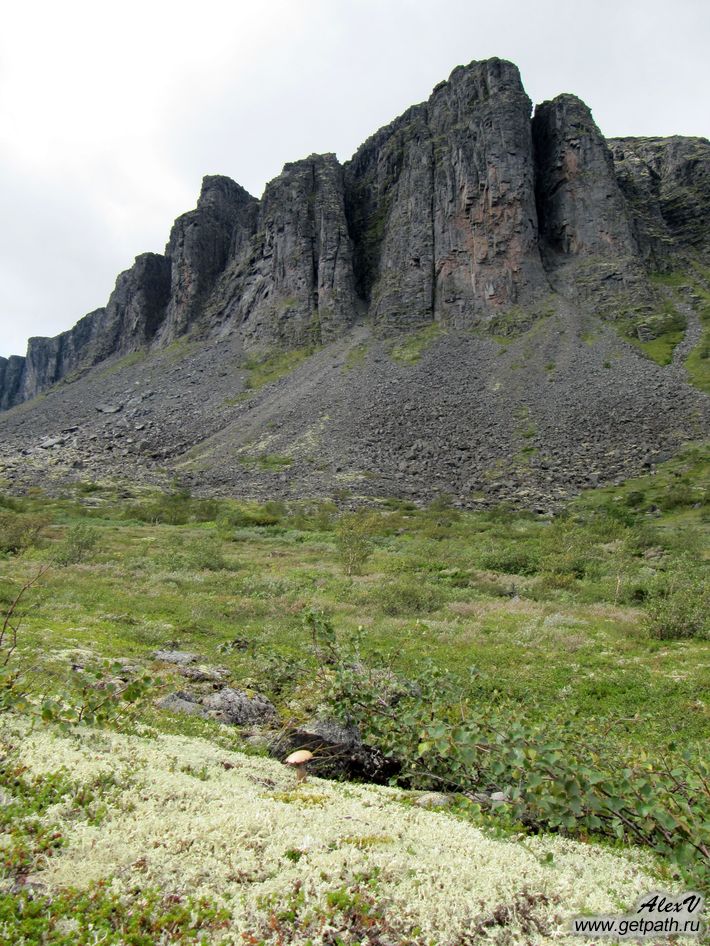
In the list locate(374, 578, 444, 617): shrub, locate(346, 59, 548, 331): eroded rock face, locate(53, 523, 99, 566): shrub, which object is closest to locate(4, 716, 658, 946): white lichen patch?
locate(374, 578, 444, 617): shrub

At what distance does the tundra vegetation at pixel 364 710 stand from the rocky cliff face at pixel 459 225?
59975mm

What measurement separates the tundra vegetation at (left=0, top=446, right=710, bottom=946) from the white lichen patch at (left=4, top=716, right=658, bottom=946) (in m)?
0.03

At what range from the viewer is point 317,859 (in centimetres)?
401

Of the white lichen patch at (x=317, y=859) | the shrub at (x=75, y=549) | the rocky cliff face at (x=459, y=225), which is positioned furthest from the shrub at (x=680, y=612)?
the rocky cliff face at (x=459, y=225)

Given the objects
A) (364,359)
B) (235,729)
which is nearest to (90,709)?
(235,729)

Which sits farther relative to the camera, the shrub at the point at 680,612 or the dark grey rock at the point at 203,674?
the shrub at the point at 680,612

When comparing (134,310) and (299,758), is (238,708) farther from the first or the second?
(134,310)

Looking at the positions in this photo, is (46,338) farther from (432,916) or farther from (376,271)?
(432,916)

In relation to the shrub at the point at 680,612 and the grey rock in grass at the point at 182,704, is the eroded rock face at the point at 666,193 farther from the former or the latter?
the grey rock in grass at the point at 182,704

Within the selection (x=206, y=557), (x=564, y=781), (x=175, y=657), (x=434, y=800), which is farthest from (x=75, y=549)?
(x=564, y=781)

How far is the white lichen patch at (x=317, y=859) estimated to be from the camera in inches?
141

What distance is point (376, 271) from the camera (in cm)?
9444

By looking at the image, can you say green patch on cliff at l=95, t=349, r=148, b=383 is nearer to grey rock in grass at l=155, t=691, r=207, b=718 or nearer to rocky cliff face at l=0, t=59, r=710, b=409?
rocky cliff face at l=0, t=59, r=710, b=409

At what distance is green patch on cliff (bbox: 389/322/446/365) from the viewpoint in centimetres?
7194
